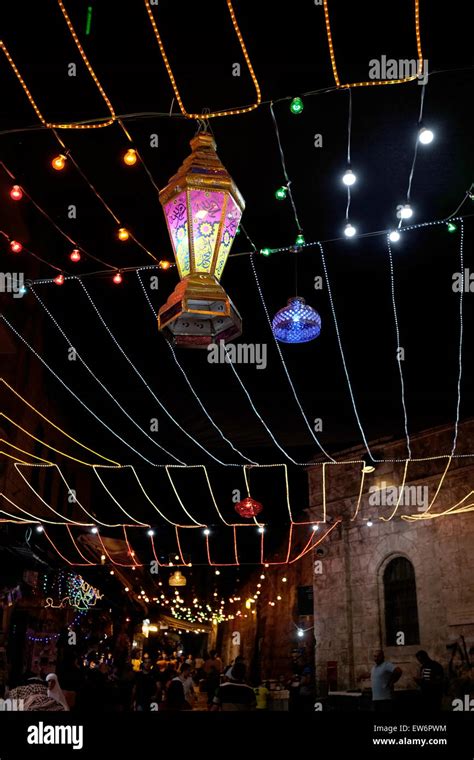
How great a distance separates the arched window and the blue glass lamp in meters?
9.26

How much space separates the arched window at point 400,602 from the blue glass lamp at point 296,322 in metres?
9.26

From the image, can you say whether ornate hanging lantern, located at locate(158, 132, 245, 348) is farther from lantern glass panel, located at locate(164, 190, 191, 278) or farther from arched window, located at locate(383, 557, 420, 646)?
arched window, located at locate(383, 557, 420, 646)

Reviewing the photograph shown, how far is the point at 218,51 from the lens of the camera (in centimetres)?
511

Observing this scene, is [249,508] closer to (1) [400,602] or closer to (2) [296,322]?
(1) [400,602]

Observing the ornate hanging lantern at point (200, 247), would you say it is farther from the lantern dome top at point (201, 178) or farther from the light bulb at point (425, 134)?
the light bulb at point (425, 134)

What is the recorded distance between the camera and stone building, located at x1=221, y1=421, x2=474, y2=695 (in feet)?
41.8

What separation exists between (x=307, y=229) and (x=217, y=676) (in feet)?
32.9

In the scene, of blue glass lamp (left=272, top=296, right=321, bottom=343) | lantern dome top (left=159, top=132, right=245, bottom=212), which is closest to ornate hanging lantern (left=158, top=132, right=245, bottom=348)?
lantern dome top (left=159, top=132, right=245, bottom=212)

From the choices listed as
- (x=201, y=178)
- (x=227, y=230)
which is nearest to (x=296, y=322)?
(x=227, y=230)

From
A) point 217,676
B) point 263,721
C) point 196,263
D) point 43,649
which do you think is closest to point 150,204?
point 196,263

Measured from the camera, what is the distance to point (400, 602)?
45.8ft

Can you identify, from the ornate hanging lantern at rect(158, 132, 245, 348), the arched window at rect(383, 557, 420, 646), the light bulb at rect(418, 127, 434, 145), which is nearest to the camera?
the ornate hanging lantern at rect(158, 132, 245, 348)

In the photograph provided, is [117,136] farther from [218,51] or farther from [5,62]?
[218,51]

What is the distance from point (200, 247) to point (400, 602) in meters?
12.6
